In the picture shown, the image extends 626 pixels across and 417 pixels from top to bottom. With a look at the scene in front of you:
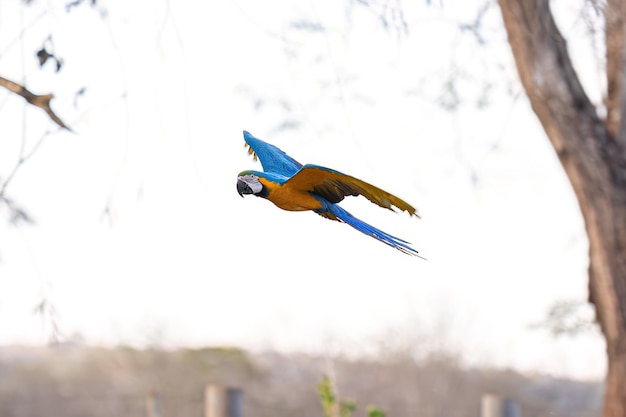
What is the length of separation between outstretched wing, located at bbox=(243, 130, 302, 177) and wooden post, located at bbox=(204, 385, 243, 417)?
217 cm

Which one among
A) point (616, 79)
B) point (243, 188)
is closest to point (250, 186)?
point (243, 188)

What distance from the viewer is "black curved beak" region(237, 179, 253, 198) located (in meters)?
0.64

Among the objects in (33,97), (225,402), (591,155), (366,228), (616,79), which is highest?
(616,79)

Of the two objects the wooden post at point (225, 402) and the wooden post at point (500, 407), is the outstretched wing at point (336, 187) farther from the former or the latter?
the wooden post at point (500, 407)

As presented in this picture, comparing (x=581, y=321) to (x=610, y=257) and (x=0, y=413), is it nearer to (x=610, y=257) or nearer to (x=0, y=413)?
(x=610, y=257)

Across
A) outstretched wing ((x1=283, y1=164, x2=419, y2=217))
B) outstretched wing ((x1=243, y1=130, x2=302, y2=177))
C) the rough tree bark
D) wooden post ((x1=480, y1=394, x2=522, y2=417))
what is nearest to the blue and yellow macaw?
outstretched wing ((x1=283, y1=164, x2=419, y2=217))

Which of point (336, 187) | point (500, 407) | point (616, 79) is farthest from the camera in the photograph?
point (500, 407)

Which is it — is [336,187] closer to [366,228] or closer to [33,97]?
[366,228]

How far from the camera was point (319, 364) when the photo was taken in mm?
6285

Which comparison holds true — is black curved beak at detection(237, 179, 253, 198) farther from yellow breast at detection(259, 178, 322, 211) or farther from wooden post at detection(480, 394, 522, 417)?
wooden post at detection(480, 394, 522, 417)

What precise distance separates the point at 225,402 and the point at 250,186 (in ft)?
7.64

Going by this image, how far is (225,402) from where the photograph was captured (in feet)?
9.41

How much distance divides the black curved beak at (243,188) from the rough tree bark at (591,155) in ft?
7.37

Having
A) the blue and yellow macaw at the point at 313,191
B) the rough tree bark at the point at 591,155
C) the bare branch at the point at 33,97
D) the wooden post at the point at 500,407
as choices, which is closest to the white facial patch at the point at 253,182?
the blue and yellow macaw at the point at 313,191
